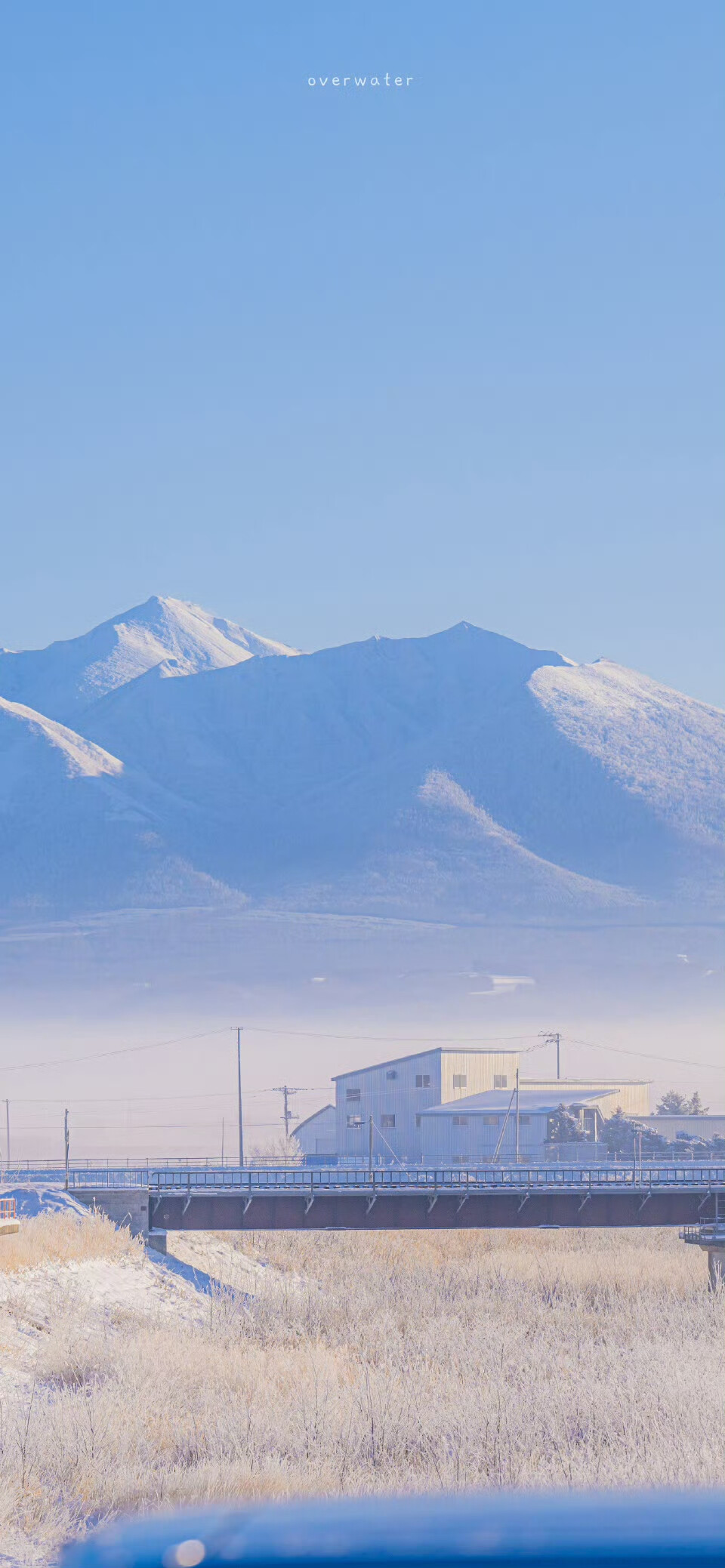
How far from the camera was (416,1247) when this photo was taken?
80.1m

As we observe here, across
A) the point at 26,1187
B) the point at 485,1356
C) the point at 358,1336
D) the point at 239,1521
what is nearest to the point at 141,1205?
the point at 26,1187

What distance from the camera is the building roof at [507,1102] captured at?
406 ft

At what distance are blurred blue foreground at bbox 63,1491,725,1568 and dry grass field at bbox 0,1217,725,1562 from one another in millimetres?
14872

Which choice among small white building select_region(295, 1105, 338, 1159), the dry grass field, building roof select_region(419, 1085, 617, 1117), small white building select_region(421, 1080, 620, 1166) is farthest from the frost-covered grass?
small white building select_region(295, 1105, 338, 1159)

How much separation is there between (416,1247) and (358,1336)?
29.4 m

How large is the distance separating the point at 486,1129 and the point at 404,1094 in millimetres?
8265

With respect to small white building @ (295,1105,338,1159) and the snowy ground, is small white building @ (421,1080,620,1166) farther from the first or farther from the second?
the snowy ground

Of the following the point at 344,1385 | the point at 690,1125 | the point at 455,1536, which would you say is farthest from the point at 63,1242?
the point at 690,1125

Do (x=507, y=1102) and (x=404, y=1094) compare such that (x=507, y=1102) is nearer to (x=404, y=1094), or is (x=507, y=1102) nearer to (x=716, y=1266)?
(x=404, y=1094)

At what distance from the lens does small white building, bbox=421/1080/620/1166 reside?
398ft

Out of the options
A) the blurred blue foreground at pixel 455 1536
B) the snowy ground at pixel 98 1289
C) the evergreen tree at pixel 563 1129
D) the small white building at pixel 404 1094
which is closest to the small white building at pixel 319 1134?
the small white building at pixel 404 1094

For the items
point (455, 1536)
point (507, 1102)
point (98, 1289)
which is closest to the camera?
point (455, 1536)

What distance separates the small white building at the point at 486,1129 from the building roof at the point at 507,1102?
0.06m

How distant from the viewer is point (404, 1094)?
128 m
